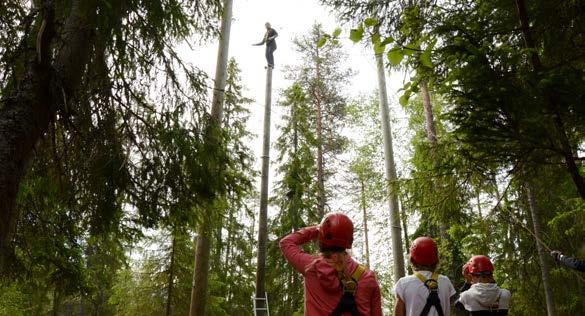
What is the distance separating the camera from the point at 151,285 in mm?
15539

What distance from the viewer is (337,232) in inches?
101

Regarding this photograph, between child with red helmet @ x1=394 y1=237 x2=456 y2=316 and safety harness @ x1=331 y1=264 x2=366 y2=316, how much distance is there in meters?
0.99

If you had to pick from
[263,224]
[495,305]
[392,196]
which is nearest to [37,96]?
[495,305]

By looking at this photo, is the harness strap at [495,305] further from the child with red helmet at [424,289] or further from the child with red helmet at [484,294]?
the child with red helmet at [424,289]

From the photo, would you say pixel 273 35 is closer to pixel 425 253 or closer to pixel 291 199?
pixel 291 199

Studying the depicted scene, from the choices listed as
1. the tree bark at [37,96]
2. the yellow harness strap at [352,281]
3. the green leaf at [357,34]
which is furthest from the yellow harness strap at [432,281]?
the tree bark at [37,96]

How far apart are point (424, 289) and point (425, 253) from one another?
0.88ft

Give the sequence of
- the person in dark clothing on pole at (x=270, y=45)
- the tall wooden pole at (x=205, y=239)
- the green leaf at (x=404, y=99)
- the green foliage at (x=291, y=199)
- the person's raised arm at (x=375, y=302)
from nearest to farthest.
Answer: the person's raised arm at (x=375, y=302) < the green leaf at (x=404, y=99) < the tall wooden pole at (x=205, y=239) < the person in dark clothing on pole at (x=270, y=45) < the green foliage at (x=291, y=199)

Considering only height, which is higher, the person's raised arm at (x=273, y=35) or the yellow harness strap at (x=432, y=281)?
the person's raised arm at (x=273, y=35)

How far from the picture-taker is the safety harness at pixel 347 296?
2.43m

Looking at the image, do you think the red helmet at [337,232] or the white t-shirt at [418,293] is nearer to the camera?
the red helmet at [337,232]

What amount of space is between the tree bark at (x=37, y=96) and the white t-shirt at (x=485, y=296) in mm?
4051

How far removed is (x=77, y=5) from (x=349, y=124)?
806 inches

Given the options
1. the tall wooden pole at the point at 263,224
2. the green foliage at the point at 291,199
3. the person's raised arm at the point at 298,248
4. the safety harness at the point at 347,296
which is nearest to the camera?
the safety harness at the point at 347,296
